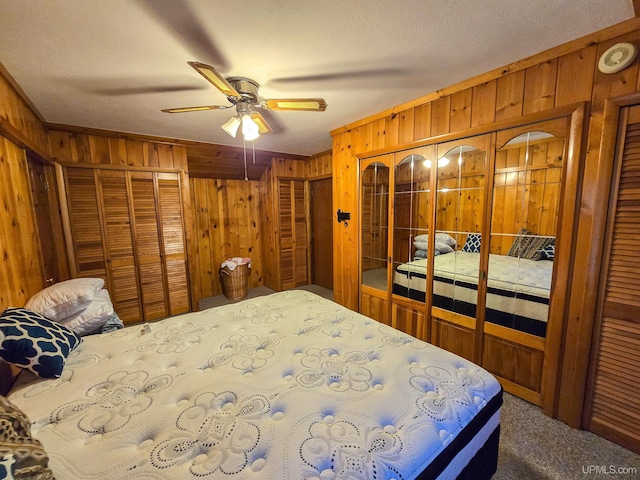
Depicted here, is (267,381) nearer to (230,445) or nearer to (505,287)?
(230,445)

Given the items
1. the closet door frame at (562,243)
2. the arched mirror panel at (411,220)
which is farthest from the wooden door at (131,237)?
the closet door frame at (562,243)

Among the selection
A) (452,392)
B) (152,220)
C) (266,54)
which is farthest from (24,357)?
(152,220)

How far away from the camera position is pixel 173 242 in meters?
3.54

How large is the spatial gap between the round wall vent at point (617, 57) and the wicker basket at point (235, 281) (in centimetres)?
425

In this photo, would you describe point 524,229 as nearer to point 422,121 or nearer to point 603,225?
point 603,225

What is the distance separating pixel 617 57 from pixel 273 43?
1.86 metres

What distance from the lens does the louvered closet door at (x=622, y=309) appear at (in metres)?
1.43

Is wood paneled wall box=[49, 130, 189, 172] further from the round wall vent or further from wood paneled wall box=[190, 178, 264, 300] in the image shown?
the round wall vent

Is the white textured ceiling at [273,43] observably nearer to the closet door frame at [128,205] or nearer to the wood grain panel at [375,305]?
the closet door frame at [128,205]

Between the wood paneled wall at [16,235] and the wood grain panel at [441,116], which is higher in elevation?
the wood grain panel at [441,116]

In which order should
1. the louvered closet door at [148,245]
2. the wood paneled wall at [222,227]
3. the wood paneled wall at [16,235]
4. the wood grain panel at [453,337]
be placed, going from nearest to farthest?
the wood paneled wall at [16,235]
the wood grain panel at [453,337]
the louvered closet door at [148,245]
the wood paneled wall at [222,227]

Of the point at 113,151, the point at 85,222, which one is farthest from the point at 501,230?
the point at 85,222

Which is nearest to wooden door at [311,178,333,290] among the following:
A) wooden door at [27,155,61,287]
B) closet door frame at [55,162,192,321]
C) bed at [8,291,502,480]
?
closet door frame at [55,162,192,321]

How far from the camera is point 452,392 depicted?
1096 mm
